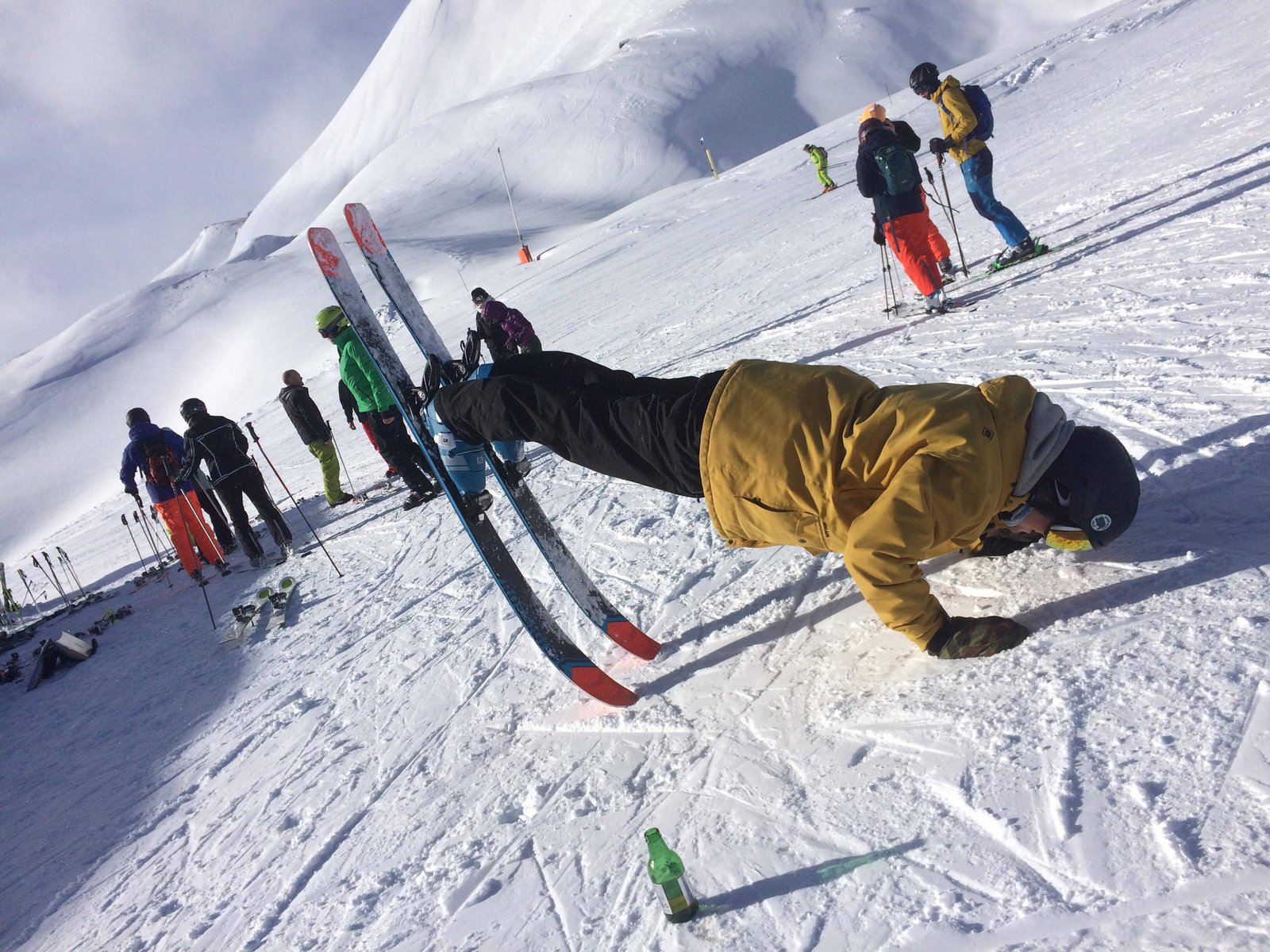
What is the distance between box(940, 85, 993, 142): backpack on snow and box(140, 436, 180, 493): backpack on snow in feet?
28.2

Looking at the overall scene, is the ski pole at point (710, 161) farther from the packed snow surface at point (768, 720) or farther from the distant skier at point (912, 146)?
the packed snow surface at point (768, 720)

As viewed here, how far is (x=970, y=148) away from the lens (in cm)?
742

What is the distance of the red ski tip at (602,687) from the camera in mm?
3270

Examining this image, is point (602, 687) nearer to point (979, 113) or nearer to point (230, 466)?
point (230, 466)

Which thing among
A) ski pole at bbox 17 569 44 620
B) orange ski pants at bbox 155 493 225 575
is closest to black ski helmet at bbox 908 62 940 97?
orange ski pants at bbox 155 493 225 575

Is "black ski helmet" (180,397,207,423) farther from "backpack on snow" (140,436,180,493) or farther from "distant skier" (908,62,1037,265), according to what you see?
"distant skier" (908,62,1037,265)

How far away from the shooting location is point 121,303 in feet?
166

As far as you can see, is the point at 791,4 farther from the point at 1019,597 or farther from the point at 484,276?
the point at 1019,597

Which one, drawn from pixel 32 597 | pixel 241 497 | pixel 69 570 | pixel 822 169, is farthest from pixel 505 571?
pixel 822 169

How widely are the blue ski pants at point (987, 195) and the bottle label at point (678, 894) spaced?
7143 millimetres

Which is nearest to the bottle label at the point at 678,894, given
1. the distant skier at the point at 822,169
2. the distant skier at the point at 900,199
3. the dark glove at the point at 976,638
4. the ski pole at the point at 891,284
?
the dark glove at the point at 976,638

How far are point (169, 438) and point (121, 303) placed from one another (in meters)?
51.8

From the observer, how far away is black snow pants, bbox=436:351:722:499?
281 centimetres

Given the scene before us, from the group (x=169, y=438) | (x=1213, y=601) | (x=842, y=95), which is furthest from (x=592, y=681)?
(x=842, y=95)
